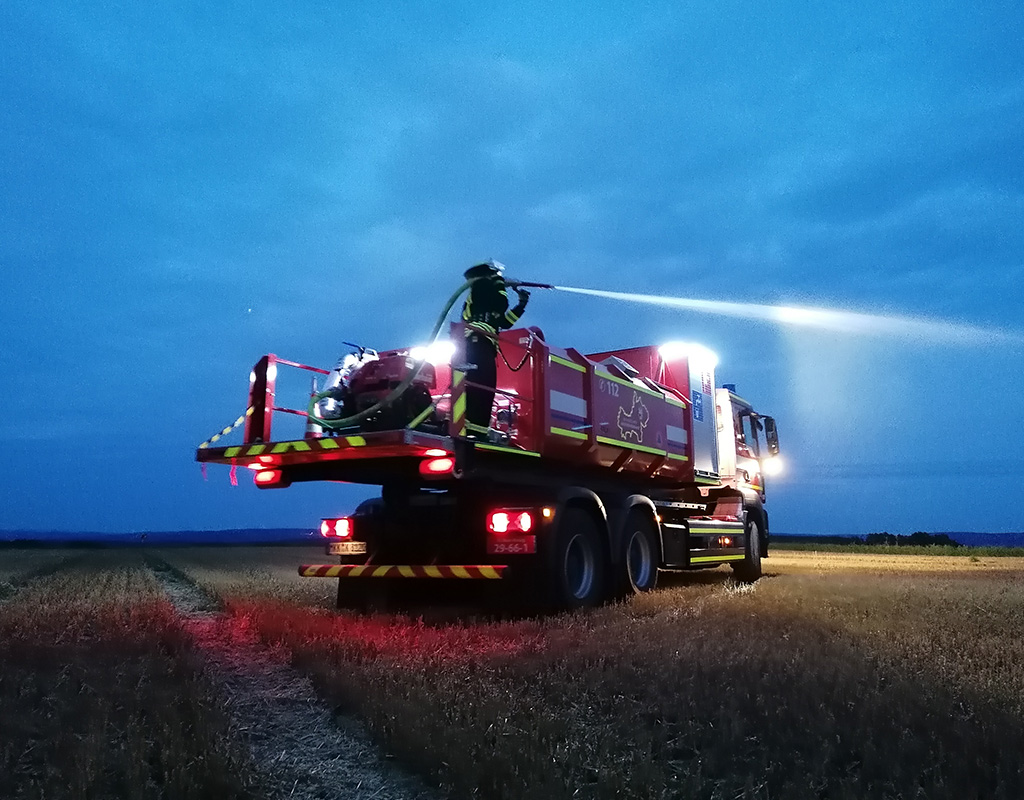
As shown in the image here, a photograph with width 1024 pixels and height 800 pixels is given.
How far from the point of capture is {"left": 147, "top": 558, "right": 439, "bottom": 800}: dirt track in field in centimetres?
347

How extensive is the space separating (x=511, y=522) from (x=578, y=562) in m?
1.35

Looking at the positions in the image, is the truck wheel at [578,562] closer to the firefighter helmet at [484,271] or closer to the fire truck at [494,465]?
the fire truck at [494,465]

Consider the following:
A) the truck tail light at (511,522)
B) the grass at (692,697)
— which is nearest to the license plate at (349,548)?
the grass at (692,697)

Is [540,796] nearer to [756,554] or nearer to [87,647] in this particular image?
[87,647]

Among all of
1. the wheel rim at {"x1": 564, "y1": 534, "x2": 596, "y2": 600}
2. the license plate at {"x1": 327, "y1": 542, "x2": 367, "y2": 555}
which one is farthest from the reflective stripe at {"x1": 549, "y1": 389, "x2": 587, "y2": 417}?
the license plate at {"x1": 327, "y1": 542, "x2": 367, "y2": 555}

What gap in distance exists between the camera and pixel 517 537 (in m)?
7.85

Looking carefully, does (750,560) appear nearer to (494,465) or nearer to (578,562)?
(578,562)

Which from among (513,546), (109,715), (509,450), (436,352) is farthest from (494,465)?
(109,715)

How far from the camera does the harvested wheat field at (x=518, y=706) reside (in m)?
3.34

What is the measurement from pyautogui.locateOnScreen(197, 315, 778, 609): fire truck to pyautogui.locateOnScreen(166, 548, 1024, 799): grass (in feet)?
2.83

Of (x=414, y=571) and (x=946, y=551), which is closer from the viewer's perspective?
(x=414, y=571)

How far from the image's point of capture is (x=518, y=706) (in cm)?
435

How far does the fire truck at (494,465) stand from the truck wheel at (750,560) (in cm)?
277

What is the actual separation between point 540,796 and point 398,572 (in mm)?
5466
